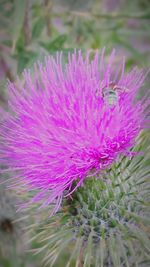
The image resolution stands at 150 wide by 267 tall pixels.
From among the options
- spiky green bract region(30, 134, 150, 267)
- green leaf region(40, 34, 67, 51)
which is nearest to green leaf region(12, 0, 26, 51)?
green leaf region(40, 34, 67, 51)

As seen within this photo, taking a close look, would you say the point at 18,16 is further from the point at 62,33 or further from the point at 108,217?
the point at 108,217

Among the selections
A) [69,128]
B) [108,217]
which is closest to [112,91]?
[69,128]

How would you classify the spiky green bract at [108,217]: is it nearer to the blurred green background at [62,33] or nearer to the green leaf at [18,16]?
the blurred green background at [62,33]

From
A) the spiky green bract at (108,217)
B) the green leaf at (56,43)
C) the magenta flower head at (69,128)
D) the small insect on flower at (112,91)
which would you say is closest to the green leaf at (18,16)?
the green leaf at (56,43)

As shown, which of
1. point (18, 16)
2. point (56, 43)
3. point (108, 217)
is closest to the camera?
point (108, 217)

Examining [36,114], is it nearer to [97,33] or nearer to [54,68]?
[54,68]

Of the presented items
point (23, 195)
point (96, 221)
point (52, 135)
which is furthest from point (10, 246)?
point (52, 135)
